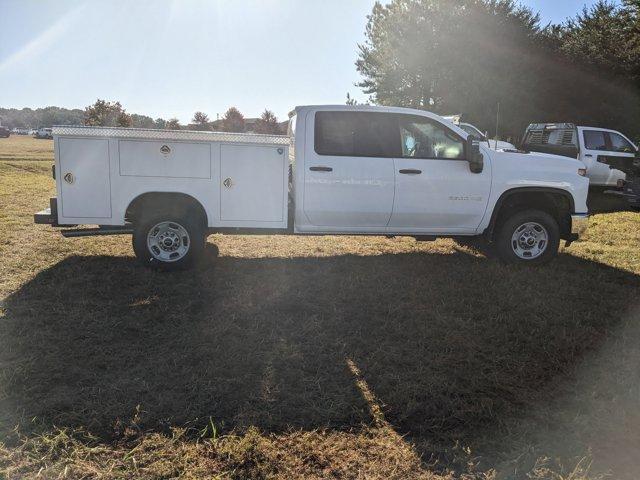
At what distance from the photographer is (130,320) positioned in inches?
183

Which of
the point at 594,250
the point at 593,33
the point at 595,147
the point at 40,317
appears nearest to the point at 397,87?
the point at 593,33

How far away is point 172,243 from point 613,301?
496 centimetres

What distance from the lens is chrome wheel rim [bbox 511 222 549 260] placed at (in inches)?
263

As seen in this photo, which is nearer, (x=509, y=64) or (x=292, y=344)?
(x=292, y=344)

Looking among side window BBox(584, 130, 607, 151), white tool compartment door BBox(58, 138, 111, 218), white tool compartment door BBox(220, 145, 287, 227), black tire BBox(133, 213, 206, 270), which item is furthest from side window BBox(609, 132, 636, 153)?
white tool compartment door BBox(58, 138, 111, 218)

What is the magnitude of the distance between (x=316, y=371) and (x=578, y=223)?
15.2 feet

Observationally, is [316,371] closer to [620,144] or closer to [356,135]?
[356,135]

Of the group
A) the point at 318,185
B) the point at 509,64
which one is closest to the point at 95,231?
the point at 318,185

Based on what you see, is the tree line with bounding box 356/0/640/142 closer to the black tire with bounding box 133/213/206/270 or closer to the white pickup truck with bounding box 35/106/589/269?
the white pickup truck with bounding box 35/106/589/269

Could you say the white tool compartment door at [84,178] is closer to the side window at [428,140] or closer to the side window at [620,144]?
the side window at [428,140]

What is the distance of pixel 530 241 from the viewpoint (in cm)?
672

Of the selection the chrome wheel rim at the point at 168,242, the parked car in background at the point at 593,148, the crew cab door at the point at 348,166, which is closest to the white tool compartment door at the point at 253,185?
the crew cab door at the point at 348,166

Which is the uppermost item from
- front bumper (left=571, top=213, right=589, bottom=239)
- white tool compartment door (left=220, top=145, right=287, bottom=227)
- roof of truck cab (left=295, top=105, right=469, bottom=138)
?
roof of truck cab (left=295, top=105, right=469, bottom=138)

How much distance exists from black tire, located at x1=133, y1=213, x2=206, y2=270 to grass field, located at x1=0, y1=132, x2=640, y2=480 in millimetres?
200
